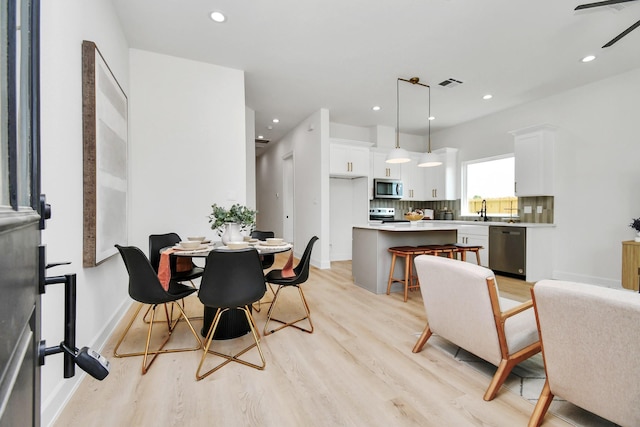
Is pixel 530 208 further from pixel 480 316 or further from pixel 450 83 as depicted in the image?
pixel 480 316

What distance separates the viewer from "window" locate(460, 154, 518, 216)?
529 centimetres

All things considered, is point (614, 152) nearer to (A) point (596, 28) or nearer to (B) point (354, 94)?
(A) point (596, 28)

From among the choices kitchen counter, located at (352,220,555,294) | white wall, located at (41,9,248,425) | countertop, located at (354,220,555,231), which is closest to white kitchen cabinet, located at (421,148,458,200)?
countertop, located at (354,220,555,231)

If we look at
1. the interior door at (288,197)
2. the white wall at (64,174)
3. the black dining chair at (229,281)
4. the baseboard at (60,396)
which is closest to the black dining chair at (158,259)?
the white wall at (64,174)

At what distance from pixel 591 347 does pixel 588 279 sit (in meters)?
4.00

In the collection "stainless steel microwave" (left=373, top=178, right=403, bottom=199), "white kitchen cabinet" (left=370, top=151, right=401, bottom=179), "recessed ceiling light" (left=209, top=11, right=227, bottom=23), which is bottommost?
"stainless steel microwave" (left=373, top=178, right=403, bottom=199)

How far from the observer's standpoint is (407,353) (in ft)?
7.08

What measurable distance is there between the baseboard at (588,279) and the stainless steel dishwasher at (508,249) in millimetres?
578

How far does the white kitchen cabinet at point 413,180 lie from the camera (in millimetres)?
6410

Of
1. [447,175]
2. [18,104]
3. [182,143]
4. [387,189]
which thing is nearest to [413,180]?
[447,175]

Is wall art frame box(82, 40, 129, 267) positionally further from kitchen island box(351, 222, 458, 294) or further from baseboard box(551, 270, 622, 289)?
baseboard box(551, 270, 622, 289)

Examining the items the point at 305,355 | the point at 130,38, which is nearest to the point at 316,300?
the point at 305,355

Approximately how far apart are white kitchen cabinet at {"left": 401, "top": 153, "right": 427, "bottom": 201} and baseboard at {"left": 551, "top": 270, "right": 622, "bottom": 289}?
287 centimetres

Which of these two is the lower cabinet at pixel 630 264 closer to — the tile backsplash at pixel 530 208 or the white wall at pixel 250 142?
the tile backsplash at pixel 530 208
